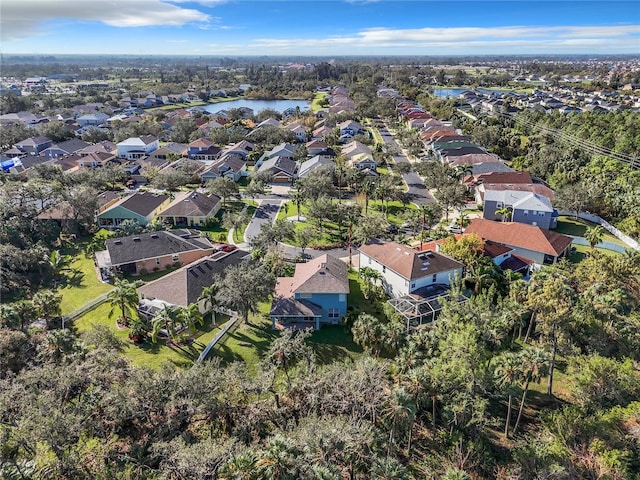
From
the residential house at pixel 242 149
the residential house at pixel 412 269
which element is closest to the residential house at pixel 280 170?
the residential house at pixel 242 149

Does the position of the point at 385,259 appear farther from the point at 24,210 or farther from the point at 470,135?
the point at 470,135

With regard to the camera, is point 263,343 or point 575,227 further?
point 575,227

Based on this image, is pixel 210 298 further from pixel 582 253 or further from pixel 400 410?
pixel 582 253

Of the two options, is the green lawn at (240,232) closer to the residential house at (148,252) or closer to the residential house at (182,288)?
the residential house at (148,252)

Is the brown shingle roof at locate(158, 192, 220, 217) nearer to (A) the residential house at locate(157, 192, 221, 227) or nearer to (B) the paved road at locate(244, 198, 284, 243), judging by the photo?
(A) the residential house at locate(157, 192, 221, 227)

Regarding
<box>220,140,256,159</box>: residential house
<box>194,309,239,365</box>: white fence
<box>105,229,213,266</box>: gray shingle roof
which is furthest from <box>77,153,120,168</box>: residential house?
<box>194,309,239,365</box>: white fence

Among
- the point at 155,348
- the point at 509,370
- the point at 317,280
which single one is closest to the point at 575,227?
the point at 317,280
